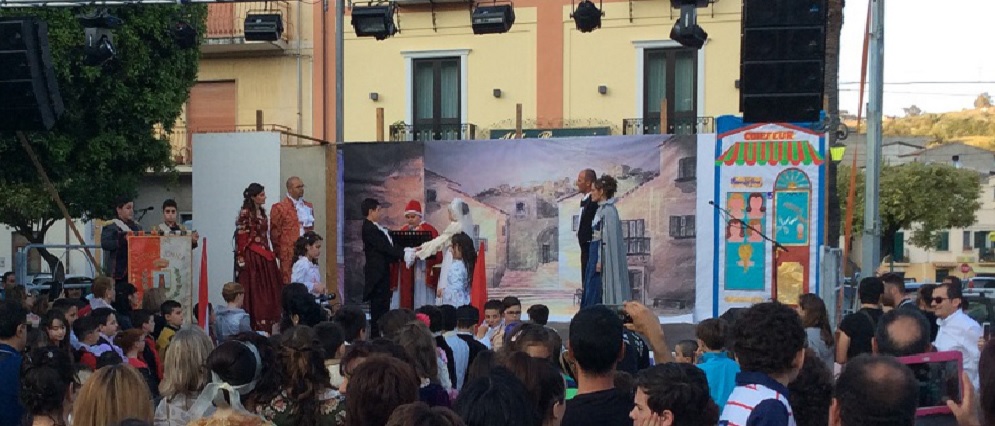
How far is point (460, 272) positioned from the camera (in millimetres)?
12742

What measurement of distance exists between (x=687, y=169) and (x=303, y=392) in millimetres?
11187

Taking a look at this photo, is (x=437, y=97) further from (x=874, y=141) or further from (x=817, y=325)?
(x=817, y=325)

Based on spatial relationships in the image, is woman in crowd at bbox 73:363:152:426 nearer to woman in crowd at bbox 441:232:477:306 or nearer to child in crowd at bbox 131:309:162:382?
child in crowd at bbox 131:309:162:382

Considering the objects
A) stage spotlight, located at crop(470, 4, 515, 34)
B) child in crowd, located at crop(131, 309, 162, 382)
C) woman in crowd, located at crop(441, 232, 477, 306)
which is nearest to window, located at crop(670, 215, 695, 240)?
stage spotlight, located at crop(470, 4, 515, 34)

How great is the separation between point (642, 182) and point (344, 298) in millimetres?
4481

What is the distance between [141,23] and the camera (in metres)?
18.0

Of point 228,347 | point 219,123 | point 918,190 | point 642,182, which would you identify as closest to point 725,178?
point 642,182

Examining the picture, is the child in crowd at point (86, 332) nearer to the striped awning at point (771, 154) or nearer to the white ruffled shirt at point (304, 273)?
the white ruffled shirt at point (304, 273)

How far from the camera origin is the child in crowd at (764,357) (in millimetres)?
4195

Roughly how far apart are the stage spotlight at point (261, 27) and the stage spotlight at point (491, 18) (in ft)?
7.75

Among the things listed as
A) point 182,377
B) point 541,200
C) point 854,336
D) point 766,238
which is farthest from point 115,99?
point 182,377

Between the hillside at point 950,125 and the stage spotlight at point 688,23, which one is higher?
the hillside at point 950,125

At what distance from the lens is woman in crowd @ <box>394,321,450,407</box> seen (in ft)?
18.2

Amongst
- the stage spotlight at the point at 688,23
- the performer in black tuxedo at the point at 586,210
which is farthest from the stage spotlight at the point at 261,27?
the stage spotlight at the point at 688,23
